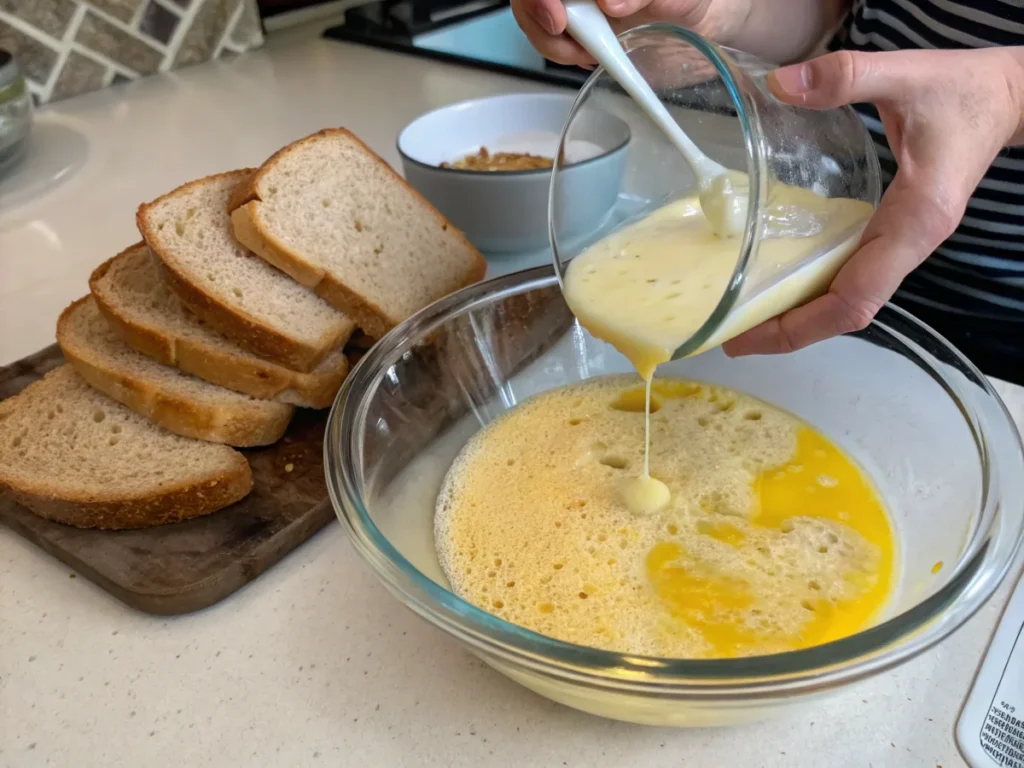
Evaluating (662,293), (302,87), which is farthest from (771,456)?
(302,87)

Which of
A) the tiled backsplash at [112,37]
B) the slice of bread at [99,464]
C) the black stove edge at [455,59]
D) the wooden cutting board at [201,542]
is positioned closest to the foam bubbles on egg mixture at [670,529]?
the wooden cutting board at [201,542]

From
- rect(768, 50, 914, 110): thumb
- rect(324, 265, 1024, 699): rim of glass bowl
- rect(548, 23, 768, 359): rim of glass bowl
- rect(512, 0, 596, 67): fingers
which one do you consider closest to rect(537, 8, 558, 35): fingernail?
rect(512, 0, 596, 67): fingers

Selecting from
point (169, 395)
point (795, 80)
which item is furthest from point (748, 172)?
point (169, 395)

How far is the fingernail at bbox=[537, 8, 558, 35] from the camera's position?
2.73 ft

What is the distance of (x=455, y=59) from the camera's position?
7.76 feet

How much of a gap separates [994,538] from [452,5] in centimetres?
246

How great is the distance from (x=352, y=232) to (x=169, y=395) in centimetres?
41

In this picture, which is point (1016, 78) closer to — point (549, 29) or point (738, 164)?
point (738, 164)

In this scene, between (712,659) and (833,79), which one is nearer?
(712,659)

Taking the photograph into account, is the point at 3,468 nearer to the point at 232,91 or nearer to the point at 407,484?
the point at 407,484

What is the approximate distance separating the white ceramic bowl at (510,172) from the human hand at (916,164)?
0.29 metres

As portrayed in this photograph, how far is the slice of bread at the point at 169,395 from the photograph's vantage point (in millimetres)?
1020

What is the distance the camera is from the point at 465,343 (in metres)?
1.05

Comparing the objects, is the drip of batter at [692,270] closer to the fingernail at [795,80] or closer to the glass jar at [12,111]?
the fingernail at [795,80]
